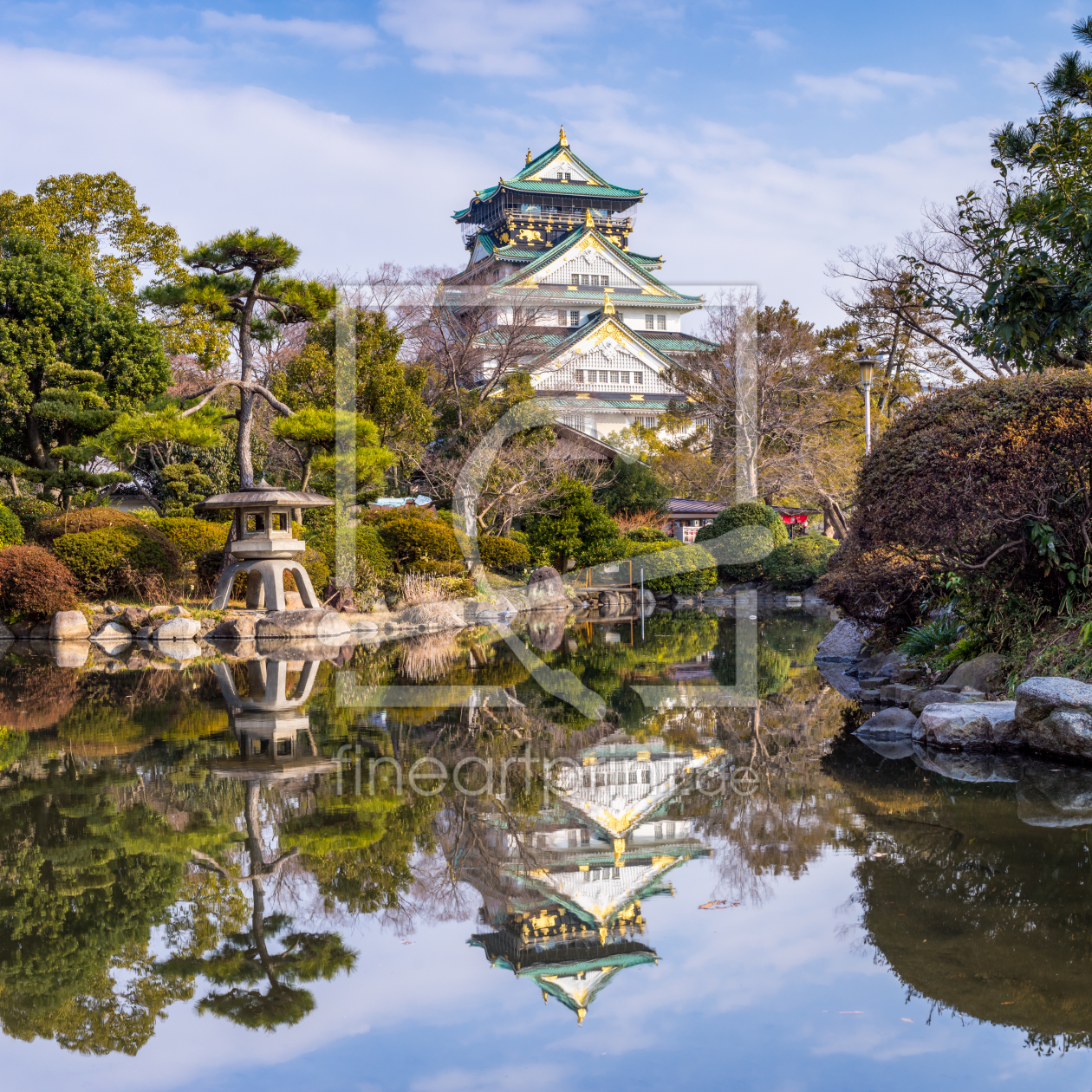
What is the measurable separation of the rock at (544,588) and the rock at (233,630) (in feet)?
23.7

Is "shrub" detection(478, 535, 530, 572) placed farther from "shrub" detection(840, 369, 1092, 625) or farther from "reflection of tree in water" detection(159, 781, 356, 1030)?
"reflection of tree in water" detection(159, 781, 356, 1030)

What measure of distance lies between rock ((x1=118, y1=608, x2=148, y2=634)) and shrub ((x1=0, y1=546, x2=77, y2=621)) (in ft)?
2.57

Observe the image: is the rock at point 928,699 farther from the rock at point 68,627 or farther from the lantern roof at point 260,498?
the rock at point 68,627

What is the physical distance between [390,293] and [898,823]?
2500 centimetres

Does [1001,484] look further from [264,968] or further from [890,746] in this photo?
[264,968]

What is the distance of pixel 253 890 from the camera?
422cm

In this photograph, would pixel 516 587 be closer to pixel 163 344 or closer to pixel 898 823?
pixel 163 344

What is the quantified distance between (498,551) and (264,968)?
55.2 feet

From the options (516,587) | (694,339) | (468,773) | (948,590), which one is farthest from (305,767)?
(694,339)

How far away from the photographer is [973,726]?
6965 mm

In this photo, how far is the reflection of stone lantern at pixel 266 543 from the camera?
1547 centimetres

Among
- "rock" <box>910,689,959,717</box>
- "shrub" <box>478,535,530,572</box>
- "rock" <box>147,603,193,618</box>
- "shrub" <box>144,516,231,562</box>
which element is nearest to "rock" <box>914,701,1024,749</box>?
"rock" <box>910,689,959,717</box>

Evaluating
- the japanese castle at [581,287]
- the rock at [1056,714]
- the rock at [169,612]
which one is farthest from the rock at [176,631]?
the japanese castle at [581,287]

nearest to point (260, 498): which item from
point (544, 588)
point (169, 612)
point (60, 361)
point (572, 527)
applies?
point (169, 612)
